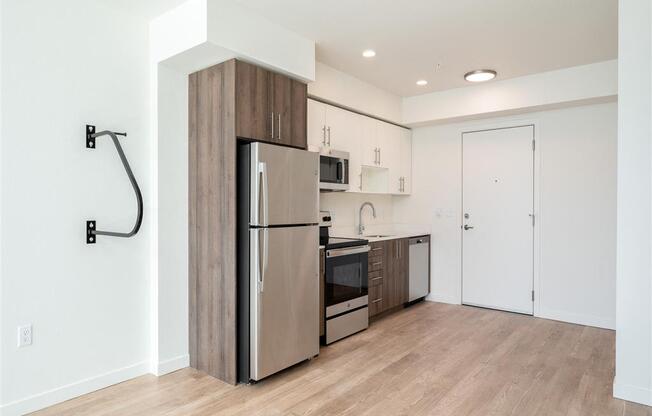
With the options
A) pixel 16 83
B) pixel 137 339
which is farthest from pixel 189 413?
pixel 16 83

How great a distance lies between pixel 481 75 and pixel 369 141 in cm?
137

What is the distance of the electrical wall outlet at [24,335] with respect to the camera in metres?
2.43

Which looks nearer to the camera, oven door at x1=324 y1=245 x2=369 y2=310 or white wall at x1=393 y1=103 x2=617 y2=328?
oven door at x1=324 y1=245 x2=369 y2=310

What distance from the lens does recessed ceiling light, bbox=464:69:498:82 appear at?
13.8 ft

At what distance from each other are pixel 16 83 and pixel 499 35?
351cm

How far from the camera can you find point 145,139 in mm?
3049

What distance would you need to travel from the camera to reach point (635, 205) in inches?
101

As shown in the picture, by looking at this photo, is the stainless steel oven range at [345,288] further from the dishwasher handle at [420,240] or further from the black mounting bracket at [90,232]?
the black mounting bracket at [90,232]

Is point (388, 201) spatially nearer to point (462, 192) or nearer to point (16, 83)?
point (462, 192)

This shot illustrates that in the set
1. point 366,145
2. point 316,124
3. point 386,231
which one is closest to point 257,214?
point 316,124

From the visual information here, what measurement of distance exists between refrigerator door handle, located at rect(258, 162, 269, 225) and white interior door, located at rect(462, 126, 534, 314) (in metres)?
3.20

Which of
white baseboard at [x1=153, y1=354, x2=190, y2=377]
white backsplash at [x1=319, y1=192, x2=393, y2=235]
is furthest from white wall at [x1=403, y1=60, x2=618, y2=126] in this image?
white baseboard at [x1=153, y1=354, x2=190, y2=377]

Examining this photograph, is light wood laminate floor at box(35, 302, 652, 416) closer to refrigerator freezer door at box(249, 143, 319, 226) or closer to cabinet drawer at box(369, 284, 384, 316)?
cabinet drawer at box(369, 284, 384, 316)

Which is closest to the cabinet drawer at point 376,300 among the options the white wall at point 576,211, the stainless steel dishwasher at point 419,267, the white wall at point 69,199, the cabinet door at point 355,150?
the stainless steel dishwasher at point 419,267
